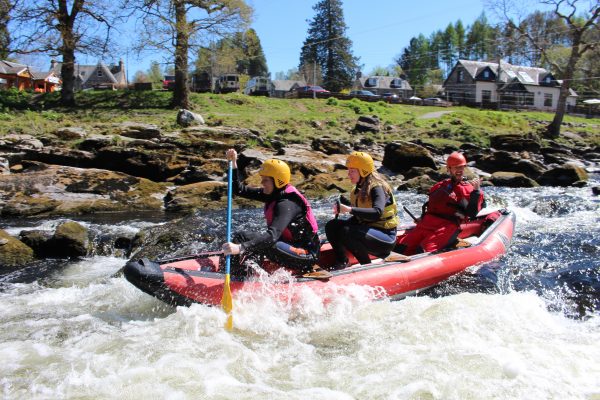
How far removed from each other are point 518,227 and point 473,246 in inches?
130

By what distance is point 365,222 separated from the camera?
6141 millimetres

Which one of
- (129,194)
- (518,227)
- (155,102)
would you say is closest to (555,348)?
(518,227)

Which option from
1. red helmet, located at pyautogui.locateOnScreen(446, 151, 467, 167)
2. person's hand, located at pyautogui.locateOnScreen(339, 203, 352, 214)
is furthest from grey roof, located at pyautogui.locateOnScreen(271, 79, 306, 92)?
person's hand, located at pyautogui.locateOnScreen(339, 203, 352, 214)

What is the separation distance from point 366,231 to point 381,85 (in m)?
57.6

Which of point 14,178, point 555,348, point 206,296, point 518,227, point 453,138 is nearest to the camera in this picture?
point 555,348

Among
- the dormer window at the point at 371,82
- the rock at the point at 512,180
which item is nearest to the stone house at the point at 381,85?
the dormer window at the point at 371,82

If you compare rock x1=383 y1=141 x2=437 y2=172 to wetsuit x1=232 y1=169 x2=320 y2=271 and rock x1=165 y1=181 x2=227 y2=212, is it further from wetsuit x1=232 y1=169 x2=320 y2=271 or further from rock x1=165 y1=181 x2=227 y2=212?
wetsuit x1=232 y1=169 x2=320 y2=271

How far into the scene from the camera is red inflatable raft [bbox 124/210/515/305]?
517cm

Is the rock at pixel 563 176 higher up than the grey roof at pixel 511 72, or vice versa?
the grey roof at pixel 511 72

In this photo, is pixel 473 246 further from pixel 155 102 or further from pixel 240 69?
pixel 240 69

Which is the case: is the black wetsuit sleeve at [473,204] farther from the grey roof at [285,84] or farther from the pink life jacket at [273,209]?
the grey roof at [285,84]

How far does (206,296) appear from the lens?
5.26 meters

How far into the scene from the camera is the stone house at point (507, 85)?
49.1 meters

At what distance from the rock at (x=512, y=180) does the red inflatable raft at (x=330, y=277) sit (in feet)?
26.6
